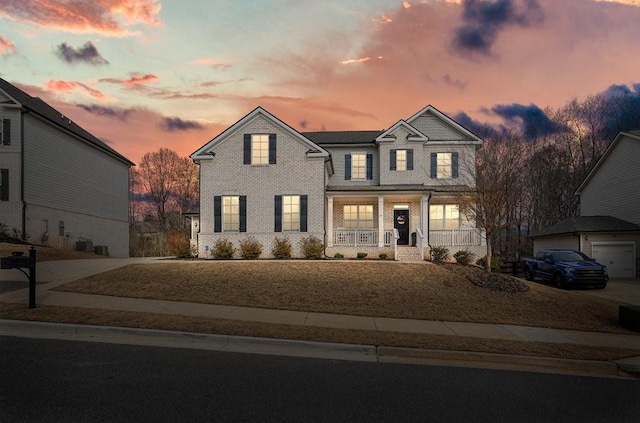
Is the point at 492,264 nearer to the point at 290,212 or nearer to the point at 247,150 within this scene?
the point at 290,212

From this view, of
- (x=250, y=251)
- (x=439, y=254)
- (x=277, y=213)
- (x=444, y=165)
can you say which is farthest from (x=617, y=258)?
(x=250, y=251)

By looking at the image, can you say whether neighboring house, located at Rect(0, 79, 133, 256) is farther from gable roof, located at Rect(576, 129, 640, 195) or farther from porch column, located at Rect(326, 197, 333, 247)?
gable roof, located at Rect(576, 129, 640, 195)

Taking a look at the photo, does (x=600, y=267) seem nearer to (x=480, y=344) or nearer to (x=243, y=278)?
(x=480, y=344)

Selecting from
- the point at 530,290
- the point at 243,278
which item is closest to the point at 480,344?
the point at 530,290

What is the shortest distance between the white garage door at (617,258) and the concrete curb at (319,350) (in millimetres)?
19779

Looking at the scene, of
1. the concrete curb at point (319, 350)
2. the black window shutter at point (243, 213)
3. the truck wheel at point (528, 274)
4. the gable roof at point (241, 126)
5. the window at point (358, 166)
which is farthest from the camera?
the window at point (358, 166)

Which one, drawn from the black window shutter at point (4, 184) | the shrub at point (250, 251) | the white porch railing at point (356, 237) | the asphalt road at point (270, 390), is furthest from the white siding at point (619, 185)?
the black window shutter at point (4, 184)

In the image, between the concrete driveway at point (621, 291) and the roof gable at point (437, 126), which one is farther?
the roof gable at point (437, 126)

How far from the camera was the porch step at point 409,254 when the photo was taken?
21.7 m

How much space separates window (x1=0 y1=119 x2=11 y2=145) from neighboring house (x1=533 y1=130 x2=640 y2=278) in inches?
1300

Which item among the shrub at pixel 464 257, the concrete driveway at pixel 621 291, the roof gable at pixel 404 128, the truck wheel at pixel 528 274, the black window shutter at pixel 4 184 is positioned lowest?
the concrete driveway at pixel 621 291

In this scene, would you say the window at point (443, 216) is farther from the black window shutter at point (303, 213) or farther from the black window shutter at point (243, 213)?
the black window shutter at point (243, 213)

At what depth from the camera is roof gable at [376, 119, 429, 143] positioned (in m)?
25.2

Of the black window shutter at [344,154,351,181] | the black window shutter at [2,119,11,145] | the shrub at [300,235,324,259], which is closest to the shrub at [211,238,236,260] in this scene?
the shrub at [300,235,324,259]
